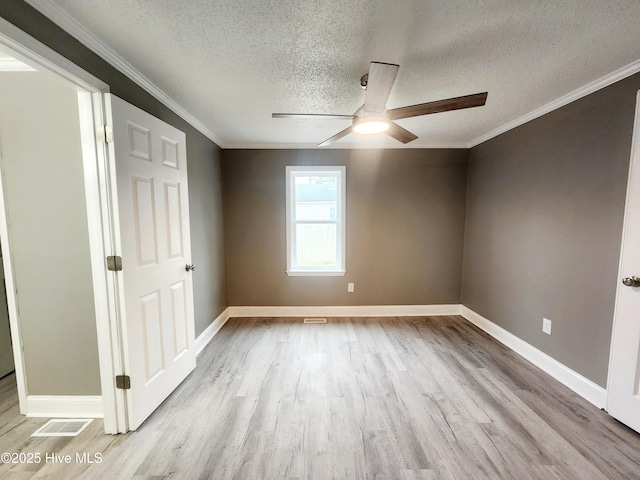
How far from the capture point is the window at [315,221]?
3.38 m

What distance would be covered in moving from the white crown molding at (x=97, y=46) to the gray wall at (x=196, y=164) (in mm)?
26

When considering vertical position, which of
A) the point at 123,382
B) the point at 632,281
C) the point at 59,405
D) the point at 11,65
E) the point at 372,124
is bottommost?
the point at 59,405

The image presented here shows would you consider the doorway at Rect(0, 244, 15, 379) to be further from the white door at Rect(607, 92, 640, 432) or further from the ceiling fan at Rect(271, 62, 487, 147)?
the white door at Rect(607, 92, 640, 432)

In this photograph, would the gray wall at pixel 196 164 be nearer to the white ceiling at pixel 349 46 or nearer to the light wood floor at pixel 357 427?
the white ceiling at pixel 349 46

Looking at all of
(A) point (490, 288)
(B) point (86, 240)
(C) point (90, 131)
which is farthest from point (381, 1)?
(A) point (490, 288)

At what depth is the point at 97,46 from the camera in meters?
1.38

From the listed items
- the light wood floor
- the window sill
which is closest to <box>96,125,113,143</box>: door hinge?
the light wood floor

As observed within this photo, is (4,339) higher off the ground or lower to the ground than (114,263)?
lower

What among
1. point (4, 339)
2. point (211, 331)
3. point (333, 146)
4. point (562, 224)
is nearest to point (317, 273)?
point (211, 331)

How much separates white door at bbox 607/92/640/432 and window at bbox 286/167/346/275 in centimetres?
243

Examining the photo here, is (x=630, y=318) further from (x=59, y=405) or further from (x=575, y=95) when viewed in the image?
(x=59, y=405)

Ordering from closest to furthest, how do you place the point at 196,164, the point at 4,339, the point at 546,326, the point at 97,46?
the point at 97,46 → the point at 4,339 → the point at 546,326 → the point at 196,164

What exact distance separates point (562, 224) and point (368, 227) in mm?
1894

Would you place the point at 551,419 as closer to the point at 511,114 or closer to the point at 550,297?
the point at 550,297
